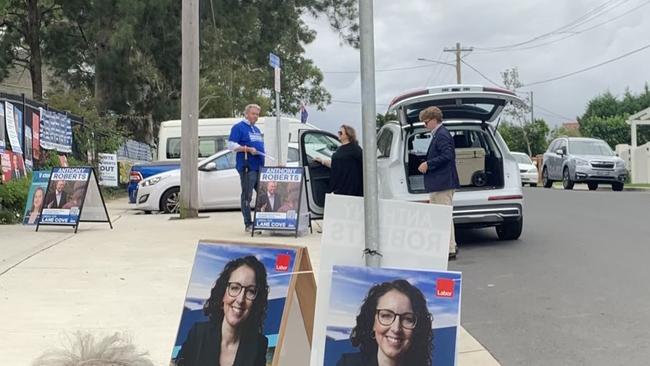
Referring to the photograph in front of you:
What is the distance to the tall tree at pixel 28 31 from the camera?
2809 cm

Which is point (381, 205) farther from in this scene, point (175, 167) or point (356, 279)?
point (175, 167)

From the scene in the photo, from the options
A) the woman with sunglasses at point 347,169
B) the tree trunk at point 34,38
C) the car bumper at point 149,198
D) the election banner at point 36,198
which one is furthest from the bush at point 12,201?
the tree trunk at point 34,38

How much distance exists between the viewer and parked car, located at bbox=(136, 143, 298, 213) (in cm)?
1412

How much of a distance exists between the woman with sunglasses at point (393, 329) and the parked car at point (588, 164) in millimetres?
21707

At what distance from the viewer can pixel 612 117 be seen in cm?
4981

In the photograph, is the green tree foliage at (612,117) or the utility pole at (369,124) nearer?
the utility pole at (369,124)

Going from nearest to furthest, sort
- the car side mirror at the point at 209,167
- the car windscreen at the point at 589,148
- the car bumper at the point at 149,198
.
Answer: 1. the car side mirror at the point at 209,167
2. the car bumper at the point at 149,198
3. the car windscreen at the point at 589,148

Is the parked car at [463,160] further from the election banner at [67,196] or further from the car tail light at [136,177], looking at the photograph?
the car tail light at [136,177]

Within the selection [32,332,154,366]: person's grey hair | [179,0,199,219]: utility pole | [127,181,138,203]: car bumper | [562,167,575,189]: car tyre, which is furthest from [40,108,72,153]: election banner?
[562,167,575,189]: car tyre

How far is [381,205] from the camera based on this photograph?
3510 mm

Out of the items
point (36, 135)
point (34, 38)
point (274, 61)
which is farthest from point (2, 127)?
point (34, 38)

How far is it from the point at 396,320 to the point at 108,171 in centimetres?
1698

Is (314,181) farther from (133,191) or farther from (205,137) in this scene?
(205,137)

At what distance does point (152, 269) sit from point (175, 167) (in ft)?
27.9
